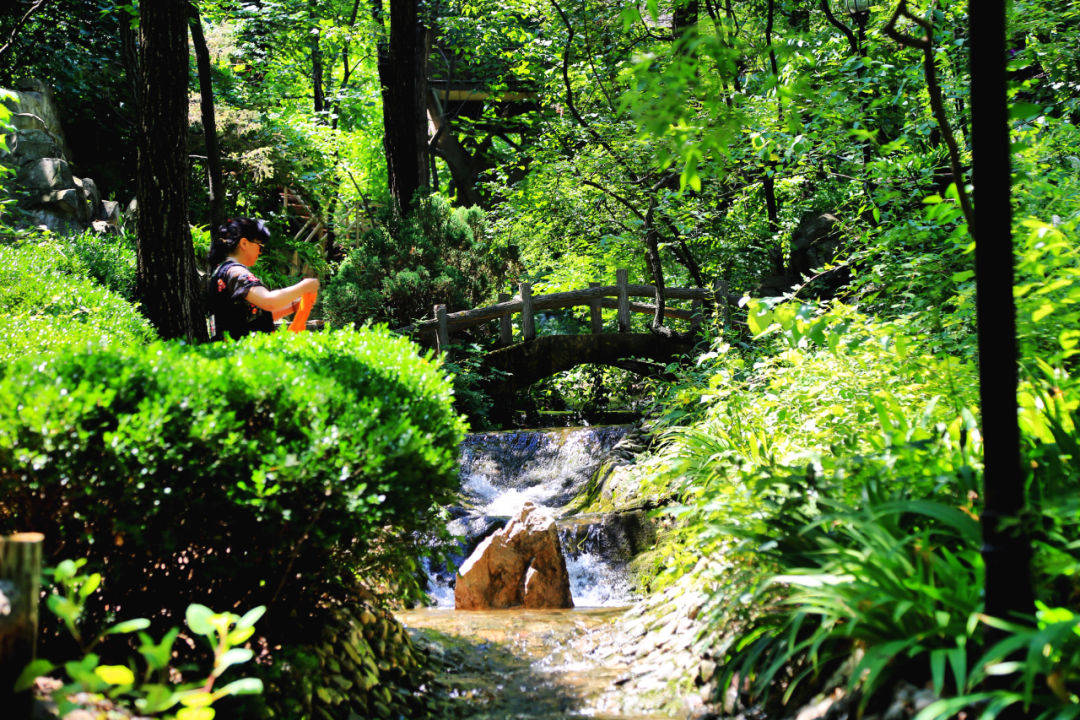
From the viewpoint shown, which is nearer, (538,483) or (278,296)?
(278,296)

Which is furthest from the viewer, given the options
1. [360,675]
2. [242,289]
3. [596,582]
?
[596,582]

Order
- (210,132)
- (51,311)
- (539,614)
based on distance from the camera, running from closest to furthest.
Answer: (539,614), (51,311), (210,132)

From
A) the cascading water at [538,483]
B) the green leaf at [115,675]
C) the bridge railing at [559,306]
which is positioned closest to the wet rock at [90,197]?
the bridge railing at [559,306]

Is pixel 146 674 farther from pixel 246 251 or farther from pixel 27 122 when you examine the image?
pixel 27 122

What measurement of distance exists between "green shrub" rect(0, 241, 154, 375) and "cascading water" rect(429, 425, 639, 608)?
11.8 feet

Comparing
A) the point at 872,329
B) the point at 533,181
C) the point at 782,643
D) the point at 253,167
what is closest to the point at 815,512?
the point at 782,643

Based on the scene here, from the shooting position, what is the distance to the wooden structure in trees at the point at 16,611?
194 centimetres

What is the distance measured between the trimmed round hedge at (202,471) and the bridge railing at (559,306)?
8.92 m

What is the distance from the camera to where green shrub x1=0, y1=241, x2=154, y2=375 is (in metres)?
5.09

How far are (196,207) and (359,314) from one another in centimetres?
482

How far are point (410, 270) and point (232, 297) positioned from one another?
771 centimetres

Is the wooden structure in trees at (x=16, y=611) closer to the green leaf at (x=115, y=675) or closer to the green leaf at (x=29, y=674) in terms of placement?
the green leaf at (x=29, y=674)

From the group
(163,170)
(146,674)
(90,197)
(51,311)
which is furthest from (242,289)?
(90,197)

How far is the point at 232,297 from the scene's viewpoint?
525cm
